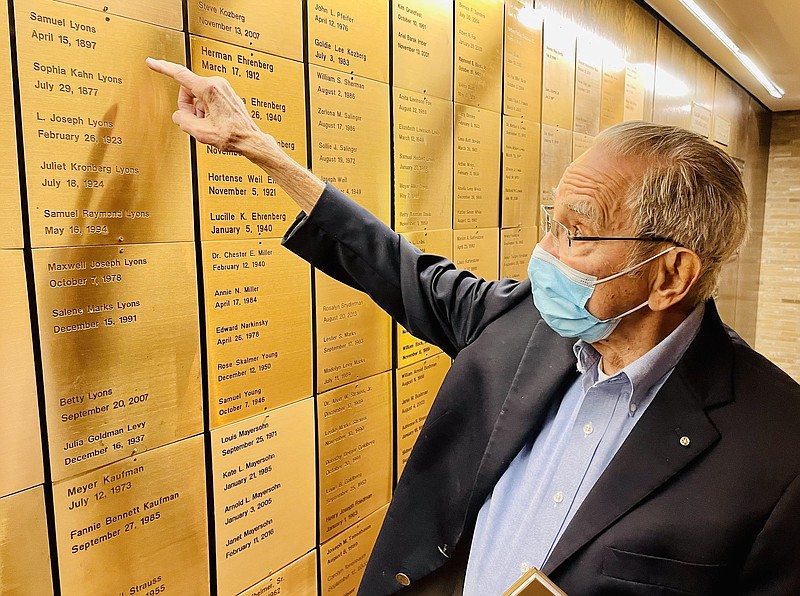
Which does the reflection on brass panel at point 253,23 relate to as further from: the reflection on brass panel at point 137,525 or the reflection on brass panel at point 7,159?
the reflection on brass panel at point 137,525

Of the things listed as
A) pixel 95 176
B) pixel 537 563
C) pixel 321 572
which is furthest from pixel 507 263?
pixel 95 176

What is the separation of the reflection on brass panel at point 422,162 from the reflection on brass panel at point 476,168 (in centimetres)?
4

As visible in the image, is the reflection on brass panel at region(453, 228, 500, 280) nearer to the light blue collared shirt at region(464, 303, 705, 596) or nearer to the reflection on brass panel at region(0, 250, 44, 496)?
the light blue collared shirt at region(464, 303, 705, 596)

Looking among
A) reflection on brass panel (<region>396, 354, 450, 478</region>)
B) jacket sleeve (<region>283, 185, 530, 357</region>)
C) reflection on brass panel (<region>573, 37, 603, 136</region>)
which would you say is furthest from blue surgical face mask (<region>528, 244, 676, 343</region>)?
reflection on brass panel (<region>573, 37, 603, 136</region>)

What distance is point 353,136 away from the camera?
1.70 m

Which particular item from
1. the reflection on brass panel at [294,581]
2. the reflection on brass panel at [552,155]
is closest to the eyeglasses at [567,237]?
the reflection on brass panel at [294,581]

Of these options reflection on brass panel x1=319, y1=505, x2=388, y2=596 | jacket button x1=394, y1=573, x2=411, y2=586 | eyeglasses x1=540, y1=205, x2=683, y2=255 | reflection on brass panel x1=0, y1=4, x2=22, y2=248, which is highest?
reflection on brass panel x1=0, y1=4, x2=22, y2=248

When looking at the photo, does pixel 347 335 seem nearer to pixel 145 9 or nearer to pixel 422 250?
pixel 422 250

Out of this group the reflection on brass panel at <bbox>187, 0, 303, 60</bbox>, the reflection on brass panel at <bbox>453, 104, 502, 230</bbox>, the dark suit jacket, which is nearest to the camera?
the dark suit jacket

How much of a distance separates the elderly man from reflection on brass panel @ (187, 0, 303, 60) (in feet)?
0.67

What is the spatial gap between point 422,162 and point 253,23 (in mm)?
709

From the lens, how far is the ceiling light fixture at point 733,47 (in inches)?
125

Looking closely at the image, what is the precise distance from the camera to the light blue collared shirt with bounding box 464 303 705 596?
43.6 inches

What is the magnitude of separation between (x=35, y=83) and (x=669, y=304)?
3.76 feet
